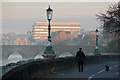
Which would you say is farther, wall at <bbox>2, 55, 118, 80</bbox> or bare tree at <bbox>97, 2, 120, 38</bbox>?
bare tree at <bbox>97, 2, 120, 38</bbox>

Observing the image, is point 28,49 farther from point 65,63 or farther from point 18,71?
point 18,71

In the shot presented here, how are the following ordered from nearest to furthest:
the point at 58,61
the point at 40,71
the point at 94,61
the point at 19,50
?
1. the point at 40,71
2. the point at 58,61
3. the point at 94,61
4. the point at 19,50

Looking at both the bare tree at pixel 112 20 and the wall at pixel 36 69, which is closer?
the wall at pixel 36 69

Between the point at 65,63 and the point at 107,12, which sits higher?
the point at 107,12

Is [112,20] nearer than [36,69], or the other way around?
[36,69]

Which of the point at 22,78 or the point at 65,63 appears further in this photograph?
the point at 65,63

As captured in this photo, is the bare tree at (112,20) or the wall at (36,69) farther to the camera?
the bare tree at (112,20)

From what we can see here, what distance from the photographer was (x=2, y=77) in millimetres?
11656

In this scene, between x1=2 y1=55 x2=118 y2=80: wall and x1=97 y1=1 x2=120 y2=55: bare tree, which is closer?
x1=2 y1=55 x2=118 y2=80: wall

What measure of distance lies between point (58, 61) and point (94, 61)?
18.8 metres

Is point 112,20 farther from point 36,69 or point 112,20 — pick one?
point 36,69

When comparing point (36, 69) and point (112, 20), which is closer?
point (36, 69)

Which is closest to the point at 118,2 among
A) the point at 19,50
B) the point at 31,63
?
the point at 31,63

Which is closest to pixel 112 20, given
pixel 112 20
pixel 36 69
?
pixel 112 20
